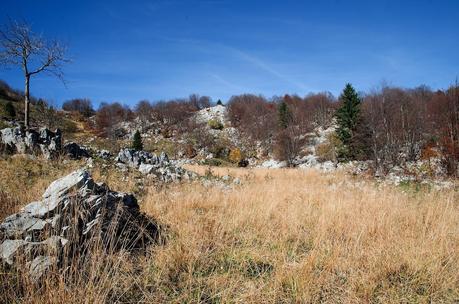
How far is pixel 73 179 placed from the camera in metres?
3.62

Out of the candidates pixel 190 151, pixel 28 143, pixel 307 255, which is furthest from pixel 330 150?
pixel 307 255

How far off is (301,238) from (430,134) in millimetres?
32455

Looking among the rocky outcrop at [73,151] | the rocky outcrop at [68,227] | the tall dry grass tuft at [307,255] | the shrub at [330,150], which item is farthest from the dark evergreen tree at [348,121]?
the rocky outcrop at [68,227]

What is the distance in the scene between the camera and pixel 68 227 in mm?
3010

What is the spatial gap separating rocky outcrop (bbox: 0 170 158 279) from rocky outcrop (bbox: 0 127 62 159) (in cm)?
747

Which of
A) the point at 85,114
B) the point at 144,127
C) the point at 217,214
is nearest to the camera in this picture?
the point at 217,214

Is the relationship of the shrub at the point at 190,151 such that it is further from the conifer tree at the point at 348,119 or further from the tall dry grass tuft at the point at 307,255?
the tall dry grass tuft at the point at 307,255

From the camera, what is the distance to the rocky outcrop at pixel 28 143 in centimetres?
991

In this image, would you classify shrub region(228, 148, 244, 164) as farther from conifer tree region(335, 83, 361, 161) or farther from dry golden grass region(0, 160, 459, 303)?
dry golden grass region(0, 160, 459, 303)

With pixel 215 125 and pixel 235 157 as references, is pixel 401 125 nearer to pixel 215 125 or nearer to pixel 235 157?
pixel 235 157

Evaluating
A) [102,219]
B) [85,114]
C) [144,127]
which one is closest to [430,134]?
[102,219]

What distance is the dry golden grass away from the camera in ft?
8.18

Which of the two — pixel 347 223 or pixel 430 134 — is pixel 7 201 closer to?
pixel 347 223

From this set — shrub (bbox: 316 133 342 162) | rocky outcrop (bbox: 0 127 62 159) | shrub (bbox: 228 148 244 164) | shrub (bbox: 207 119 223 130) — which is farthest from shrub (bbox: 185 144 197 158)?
rocky outcrop (bbox: 0 127 62 159)
